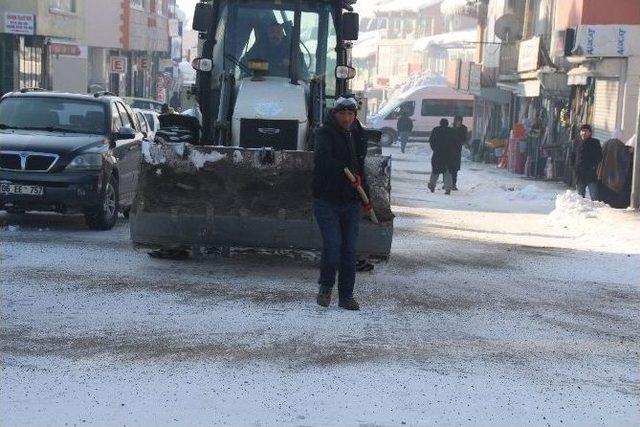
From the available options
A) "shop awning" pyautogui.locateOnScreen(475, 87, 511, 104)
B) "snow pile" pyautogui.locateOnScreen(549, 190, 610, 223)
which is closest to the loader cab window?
"snow pile" pyautogui.locateOnScreen(549, 190, 610, 223)

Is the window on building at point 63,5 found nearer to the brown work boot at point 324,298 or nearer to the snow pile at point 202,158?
the snow pile at point 202,158

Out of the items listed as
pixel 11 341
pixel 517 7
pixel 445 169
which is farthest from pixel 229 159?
pixel 517 7

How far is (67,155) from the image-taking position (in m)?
14.5

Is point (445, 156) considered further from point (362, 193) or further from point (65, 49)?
point (65, 49)

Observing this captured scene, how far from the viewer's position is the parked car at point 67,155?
1433 cm

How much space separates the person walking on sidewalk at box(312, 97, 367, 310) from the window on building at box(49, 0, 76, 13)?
34579 millimetres

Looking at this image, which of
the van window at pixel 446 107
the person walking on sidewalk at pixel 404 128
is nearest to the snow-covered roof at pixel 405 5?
the van window at pixel 446 107

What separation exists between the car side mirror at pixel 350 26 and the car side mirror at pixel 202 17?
1.46 m

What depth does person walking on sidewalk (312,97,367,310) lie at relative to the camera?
32.0 ft

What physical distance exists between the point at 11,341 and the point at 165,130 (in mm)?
5174

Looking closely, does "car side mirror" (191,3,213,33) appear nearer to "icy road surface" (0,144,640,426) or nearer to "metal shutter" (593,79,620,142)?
"icy road surface" (0,144,640,426)

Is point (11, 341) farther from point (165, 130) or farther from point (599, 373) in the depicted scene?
point (165, 130)

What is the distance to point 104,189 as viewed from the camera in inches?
583

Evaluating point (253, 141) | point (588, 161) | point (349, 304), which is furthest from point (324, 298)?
point (588, 161)
